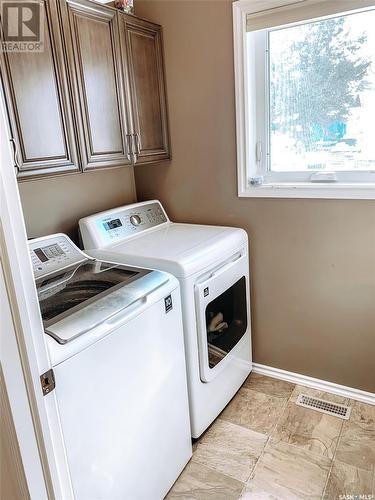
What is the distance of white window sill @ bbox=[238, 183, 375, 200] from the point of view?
1.80m

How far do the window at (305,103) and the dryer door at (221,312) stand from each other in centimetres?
51

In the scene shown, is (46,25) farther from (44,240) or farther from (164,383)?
(164,383)

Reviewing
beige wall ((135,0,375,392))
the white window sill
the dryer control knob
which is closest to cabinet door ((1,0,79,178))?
the dryer control knob

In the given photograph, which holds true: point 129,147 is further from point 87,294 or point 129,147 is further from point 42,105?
point 87,294

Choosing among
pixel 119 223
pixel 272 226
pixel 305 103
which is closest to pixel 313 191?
pixel 272 226

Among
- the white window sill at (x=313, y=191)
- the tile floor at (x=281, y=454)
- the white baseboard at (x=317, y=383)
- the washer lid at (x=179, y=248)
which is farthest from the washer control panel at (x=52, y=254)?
the white baseboard at (x=317, y=383)

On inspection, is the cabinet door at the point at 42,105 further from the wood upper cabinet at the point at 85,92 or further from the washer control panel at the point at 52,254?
the washer control panel at the point at 52,254

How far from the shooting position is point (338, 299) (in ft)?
6.63

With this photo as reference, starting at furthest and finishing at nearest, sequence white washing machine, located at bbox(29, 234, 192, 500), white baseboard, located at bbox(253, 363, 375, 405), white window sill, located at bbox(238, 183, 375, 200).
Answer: white baseboard, located at bbox(253, 363, 375, 405) → white window sill, located at bbox(238, 183, 375, 200) → white washing machine, located at bbox(29, 234, 192, 500)

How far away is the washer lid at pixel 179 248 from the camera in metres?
1.65

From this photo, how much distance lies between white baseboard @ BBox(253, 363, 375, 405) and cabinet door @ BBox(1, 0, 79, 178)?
1.71 meters

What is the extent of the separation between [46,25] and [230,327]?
5.49 feet

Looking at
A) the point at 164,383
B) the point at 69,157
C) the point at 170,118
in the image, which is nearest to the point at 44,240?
the point at 69,157

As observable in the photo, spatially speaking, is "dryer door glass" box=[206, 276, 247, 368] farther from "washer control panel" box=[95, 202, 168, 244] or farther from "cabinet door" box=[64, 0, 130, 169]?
"cabinet door" box=[64, 0, 130, 169]
